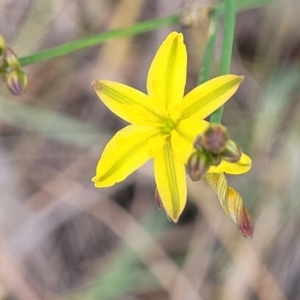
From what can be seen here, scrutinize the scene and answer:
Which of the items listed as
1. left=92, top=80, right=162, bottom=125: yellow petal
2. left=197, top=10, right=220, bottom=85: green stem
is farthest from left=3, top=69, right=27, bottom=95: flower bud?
left=197, top=10, right=220, bottom=85: green stem

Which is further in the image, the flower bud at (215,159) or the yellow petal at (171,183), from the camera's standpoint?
the yellow petal at (171,183)

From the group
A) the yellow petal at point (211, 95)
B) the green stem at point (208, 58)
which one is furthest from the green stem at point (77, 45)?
the yellow petal at point (211, 95)

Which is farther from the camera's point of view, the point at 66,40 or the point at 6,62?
the point at 66,40

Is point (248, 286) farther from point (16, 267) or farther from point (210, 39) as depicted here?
point (210, 39)

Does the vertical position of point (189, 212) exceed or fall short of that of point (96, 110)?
it falls short

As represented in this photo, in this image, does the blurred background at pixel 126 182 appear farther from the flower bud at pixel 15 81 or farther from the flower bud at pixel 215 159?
the flower bud at pixel 215 159

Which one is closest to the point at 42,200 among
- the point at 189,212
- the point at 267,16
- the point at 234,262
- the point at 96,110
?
the point at 96,110
